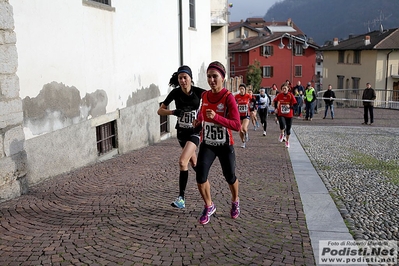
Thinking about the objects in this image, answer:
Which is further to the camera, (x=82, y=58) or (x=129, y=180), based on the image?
(x=82, y=58)

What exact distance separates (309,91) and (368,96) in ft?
9.16

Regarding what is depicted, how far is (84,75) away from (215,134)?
4529 mm

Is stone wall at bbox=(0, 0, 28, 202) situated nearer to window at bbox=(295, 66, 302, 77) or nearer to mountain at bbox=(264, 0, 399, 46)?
window at bbox=(295, 66, 302, 77)

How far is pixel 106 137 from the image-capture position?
9.81 metres

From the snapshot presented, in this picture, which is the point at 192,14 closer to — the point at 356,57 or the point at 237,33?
the point at 356,57

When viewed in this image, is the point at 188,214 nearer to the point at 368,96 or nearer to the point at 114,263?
the point at 114,263

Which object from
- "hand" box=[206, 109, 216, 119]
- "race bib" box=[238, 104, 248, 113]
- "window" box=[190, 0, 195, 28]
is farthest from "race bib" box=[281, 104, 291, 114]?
"hand" box=[206, 109, 216, 119]

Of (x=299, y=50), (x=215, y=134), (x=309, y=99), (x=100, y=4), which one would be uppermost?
(x=299, y=50)

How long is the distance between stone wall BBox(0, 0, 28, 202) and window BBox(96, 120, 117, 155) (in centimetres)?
330

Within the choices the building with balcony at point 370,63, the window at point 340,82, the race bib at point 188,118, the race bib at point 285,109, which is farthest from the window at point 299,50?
the race bib at point 188,118

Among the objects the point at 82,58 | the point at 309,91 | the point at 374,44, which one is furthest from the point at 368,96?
the point at 374,44

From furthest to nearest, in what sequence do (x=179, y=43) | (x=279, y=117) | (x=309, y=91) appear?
(x=309, y=91), (x=179, y=43), (x=279, y=117)

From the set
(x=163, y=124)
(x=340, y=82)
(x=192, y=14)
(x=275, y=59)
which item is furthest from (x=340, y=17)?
(x=163, y=124)

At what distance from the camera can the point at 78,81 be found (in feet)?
27.3
